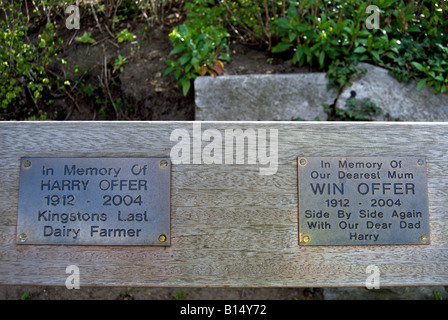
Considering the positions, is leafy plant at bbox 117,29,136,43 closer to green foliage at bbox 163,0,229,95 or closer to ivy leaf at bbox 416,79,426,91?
green foliage at bbox 163,0,229,95

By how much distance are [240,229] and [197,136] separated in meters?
0.48

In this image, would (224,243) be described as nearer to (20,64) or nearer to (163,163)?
(163,163)

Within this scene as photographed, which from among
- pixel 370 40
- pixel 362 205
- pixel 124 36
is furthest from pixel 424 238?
pixel 124 36

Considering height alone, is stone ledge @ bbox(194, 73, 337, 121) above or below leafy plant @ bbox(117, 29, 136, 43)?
below

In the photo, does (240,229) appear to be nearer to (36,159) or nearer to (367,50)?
(36,159)

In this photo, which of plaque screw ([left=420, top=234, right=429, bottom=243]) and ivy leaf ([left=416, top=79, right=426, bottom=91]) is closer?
plaque screw ([left=420, top=234, right=429, bottom=243])

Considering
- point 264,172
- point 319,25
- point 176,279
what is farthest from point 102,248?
point 319,25

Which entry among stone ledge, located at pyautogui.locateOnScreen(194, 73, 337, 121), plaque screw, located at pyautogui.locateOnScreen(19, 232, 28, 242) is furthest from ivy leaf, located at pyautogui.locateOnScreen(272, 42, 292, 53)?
plaque screw, located at pyautogui.locateOnScreen(19, 232, 28, 242)

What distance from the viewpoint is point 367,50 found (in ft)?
9.87

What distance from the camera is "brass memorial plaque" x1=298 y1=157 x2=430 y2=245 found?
5.69 ft

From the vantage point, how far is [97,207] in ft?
5.66

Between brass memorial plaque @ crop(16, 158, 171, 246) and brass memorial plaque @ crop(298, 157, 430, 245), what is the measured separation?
2.19 ft

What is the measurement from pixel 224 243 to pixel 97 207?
0.60 m

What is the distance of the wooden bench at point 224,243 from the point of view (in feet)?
5.75
